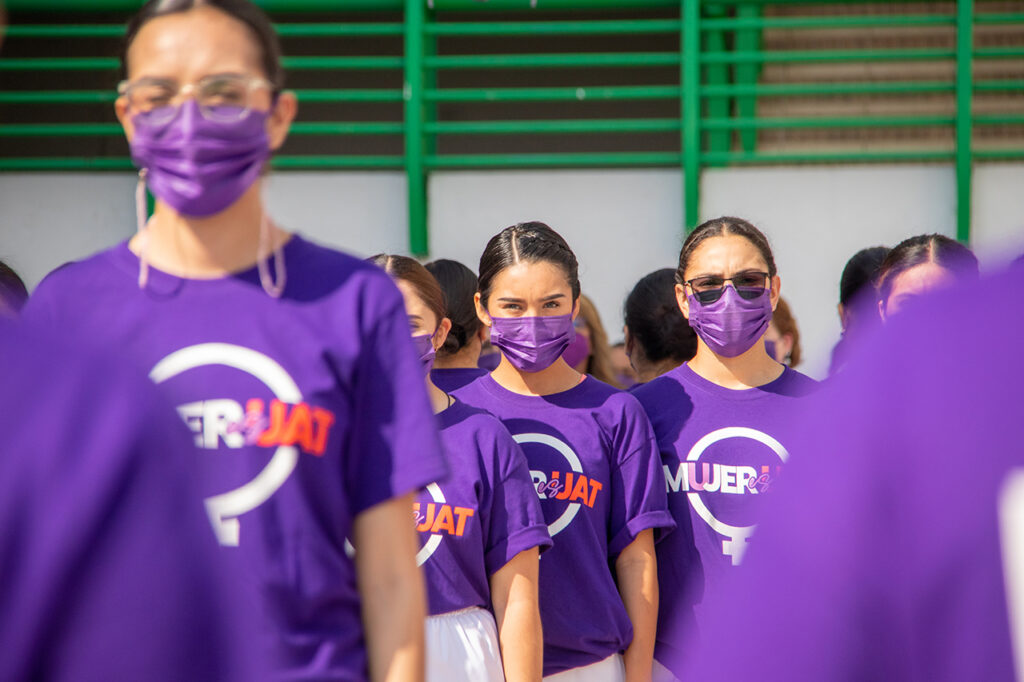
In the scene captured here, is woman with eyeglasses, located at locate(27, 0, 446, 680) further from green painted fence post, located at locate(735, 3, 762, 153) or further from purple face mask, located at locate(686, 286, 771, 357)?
green painted fence post, located at locate(735, 3, 762, 153)

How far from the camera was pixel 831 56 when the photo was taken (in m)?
7.57

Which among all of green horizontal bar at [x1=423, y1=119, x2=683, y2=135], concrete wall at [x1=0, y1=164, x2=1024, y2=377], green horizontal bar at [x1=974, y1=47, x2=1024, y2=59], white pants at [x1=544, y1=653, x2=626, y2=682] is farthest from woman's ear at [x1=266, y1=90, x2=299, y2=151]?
green horizontal bar at [x1=974, y1=47, x2=1024, y2=59]

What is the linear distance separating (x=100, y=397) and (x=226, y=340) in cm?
86

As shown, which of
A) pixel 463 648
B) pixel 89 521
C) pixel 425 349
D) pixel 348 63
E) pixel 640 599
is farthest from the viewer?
pixel 348 63

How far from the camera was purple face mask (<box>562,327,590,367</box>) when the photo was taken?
5.18m

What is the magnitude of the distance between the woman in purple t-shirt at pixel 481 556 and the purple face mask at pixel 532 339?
501mm

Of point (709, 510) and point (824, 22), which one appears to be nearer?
point (709, 510)

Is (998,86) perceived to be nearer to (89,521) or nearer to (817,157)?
(817,157)

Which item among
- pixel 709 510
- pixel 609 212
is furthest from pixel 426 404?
pixel 609 212

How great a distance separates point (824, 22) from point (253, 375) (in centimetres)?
656

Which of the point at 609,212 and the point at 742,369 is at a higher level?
the point at 609,212

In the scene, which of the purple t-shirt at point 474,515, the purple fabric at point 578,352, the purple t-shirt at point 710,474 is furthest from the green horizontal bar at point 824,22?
the purple t-shirt at point 474,515

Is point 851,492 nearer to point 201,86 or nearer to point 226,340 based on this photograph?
point 226,340

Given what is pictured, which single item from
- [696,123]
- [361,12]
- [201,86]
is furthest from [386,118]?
[201,86]
